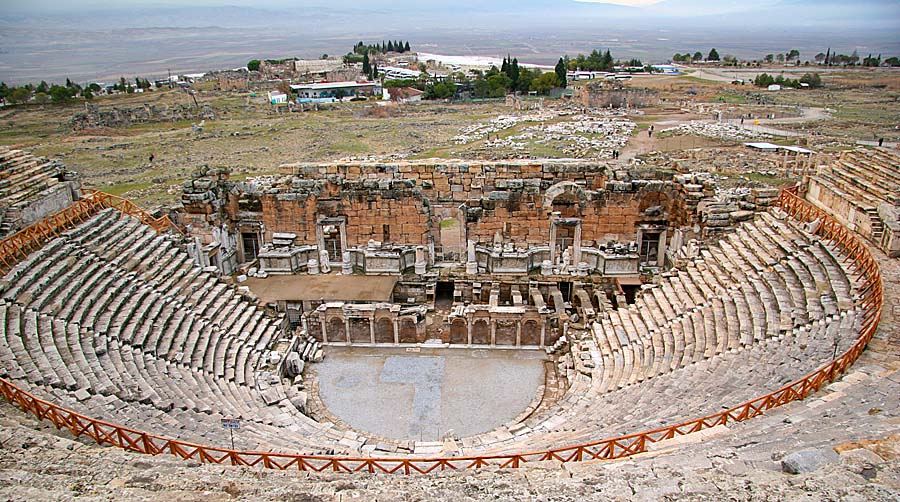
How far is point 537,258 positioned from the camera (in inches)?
858

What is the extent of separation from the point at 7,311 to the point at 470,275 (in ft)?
42.4

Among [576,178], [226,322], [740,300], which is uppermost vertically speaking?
[576,178]

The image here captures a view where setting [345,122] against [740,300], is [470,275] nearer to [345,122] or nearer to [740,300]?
[740,300]

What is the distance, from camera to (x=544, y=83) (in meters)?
85.8

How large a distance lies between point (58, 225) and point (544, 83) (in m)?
76.3

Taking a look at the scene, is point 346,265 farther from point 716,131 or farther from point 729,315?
point 716,131

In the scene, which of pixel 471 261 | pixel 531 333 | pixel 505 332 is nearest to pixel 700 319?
pixel 531 333

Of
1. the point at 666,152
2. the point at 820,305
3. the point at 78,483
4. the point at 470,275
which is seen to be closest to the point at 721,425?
the point at 820,305

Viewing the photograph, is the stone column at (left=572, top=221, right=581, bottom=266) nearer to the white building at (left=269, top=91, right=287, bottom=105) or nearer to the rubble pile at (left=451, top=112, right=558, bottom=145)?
the rubble pile at (left=451, top=112, right=558, bottom=145)

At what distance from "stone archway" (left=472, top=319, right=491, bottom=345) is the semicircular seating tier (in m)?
3.02

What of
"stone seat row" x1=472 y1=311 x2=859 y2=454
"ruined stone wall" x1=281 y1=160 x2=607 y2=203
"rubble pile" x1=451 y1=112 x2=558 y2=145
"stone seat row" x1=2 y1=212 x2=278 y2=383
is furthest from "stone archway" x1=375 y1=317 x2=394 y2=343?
"rubble pile" x1=451 y1=112 x2=558 y2=145

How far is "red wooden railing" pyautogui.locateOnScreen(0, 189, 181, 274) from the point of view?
14.8 m

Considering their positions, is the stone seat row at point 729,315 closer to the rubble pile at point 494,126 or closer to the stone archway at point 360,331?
the stone archway at point 360,331

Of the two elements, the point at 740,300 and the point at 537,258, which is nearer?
the point at 740,300
